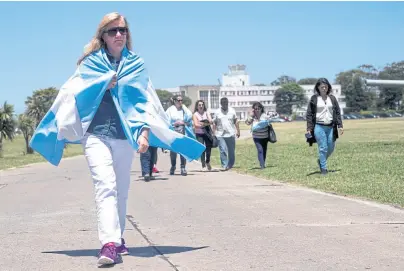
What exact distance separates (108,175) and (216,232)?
1.91 m

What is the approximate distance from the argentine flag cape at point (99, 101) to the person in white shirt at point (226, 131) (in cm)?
1147

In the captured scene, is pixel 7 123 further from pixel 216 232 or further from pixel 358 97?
pixel 358 97

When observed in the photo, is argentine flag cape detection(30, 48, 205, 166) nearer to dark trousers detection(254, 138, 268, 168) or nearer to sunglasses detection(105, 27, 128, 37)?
sunglasses detection(105, 27, 128, 37)

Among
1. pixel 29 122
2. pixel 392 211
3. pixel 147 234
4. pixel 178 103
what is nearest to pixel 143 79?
pixel 147 234

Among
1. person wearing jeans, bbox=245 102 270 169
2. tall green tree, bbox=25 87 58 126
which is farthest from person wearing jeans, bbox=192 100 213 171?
tall green tree, bbox=25 87 58 126

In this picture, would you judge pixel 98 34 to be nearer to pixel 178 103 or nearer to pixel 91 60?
Answer: pixel 91 60

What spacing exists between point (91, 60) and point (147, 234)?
217 cm

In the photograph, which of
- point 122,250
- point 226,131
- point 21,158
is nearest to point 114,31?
point 122,250

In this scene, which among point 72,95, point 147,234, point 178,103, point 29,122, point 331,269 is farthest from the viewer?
point 29,122

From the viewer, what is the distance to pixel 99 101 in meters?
6.21

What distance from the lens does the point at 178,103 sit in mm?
16516

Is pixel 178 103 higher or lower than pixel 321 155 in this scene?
higher

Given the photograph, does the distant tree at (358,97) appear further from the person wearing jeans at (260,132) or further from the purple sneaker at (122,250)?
the purple sneaker at (122,250)

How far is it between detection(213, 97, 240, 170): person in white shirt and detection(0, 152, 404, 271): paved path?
583 centimetres
